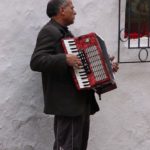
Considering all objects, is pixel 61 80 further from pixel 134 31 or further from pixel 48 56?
pixel 134 31

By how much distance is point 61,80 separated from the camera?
15.4 feet

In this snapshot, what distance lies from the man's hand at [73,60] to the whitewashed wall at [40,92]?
80 centimetres

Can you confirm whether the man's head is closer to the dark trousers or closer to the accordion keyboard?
the accordion keyboard

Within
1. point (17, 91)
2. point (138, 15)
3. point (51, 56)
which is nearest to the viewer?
point (51, 56)

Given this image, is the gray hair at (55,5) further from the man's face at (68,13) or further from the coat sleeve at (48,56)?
the coat sleeve at (48,56)

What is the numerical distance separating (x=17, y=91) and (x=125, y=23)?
1286 mm

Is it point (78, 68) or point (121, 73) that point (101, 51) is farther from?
point (121, 73)

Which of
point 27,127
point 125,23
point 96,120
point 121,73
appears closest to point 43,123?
point 27,127

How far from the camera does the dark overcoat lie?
14.9 feet

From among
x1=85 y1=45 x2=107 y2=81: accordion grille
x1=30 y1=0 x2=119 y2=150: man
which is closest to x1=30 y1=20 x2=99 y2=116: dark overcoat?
x1=30 y1=0 x2=119 y2=150: man

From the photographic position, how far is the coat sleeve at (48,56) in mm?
4504

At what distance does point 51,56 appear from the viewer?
4.52 metres

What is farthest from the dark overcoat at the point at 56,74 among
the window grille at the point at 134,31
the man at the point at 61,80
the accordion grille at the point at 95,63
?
the window grille at the point at 134,31

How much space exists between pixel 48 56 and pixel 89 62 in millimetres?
342
